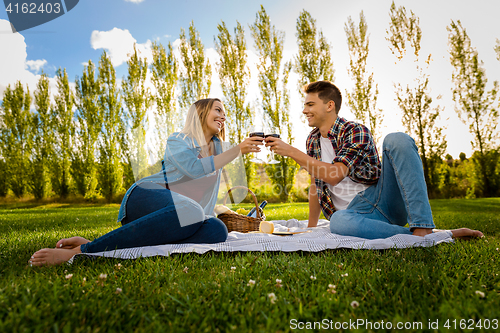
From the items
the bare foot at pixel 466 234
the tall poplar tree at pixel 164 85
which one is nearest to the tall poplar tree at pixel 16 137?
the tall poplar tree at pixel 164 85

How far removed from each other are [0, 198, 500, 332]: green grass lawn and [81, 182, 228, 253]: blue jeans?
30cm

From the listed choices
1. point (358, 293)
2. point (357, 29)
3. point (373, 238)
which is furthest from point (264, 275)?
point (357, 29)

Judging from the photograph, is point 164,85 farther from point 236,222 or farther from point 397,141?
point 397,141

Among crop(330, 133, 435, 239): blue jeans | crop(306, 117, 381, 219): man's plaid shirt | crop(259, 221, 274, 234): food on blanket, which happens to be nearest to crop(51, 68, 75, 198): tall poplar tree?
crop(259, 221, 274, 234): food on blanket

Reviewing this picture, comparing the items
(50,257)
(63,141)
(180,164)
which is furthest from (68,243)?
(63,141)

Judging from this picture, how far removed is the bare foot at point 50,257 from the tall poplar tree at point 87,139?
17.4m

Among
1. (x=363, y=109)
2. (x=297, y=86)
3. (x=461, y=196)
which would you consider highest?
(x=297, y=86)

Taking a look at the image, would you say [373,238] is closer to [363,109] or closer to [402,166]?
[402,166]

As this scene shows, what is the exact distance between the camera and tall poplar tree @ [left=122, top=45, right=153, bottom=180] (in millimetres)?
16578

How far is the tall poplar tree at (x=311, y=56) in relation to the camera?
14297 millimetres

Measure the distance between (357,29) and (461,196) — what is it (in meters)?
9.72

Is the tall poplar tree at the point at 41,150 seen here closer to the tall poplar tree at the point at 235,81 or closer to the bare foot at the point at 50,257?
the tall poplar tree at the point at 235,81

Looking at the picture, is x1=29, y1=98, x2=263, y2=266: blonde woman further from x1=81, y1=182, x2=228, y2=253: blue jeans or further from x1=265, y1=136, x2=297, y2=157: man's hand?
x1=265, y1=136, x2=297, y2=157: man's hand

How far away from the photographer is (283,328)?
1.02 meters
